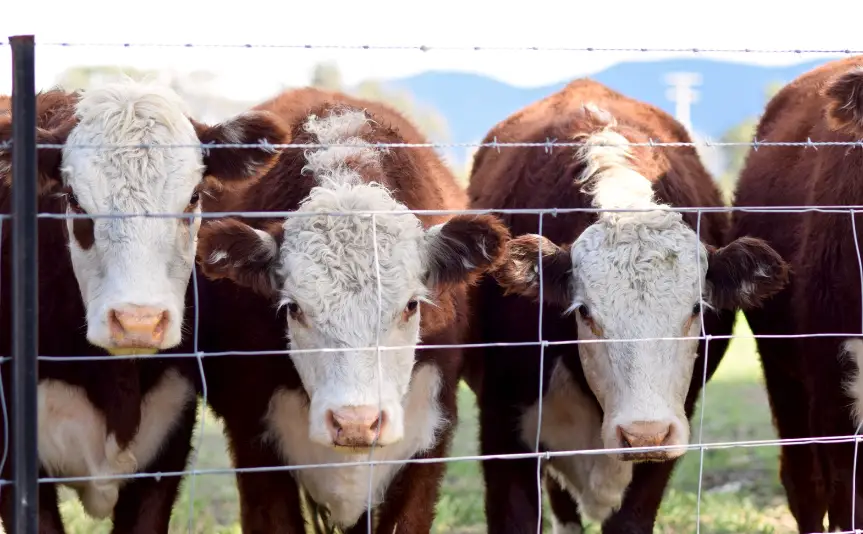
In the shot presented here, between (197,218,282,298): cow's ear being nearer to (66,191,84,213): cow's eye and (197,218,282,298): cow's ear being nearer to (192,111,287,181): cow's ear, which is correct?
(192,111,287,181): cow's ear

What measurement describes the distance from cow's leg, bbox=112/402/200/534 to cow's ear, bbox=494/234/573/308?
139 centimetres

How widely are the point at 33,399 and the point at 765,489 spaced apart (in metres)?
5.59

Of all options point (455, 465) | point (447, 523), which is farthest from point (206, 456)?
point (447, 523)

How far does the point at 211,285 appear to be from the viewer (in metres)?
4.89

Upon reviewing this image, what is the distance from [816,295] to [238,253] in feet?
7.74

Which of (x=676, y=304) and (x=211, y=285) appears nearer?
(x=676, y=304)

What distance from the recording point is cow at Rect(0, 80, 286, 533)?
405cm

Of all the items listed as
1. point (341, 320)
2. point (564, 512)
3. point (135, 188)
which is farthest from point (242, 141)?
point (564, 512)

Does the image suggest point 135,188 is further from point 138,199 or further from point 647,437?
point 647,437

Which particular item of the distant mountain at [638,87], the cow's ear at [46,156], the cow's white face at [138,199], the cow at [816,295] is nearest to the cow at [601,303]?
the cow at [816,295]

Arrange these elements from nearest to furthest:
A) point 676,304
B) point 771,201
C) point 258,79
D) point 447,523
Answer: point 676,304
point 771,201
point 447,523
point 258,79

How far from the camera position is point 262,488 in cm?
471

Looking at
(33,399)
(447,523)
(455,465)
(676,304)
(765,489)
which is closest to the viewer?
(33,399)

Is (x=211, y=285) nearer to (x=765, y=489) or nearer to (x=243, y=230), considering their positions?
(x=243, y=230)
